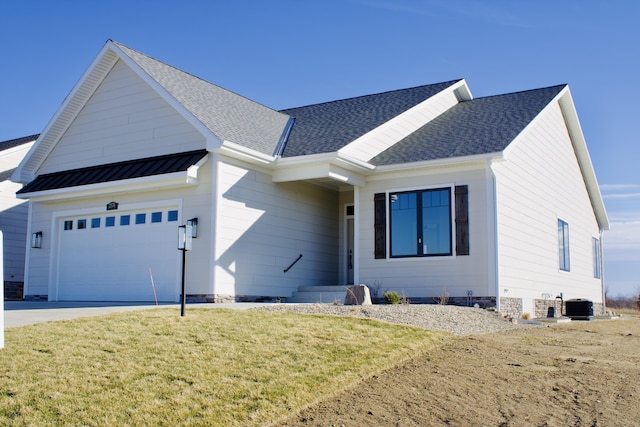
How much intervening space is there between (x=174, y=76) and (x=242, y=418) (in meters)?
13.3

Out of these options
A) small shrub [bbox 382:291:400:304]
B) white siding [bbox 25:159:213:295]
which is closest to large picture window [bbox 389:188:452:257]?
small shrub [bbox 382:291:400:304]

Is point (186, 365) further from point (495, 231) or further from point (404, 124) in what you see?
point (404, 124)

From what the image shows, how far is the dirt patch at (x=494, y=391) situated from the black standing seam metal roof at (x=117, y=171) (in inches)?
315

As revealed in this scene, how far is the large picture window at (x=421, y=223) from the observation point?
1627 centimetres

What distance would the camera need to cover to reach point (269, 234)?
17.0 m

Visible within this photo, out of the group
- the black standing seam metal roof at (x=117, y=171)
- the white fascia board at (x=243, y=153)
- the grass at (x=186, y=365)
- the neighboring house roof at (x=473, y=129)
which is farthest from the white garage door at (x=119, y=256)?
the neighboring house roof at (x=473, y=129)

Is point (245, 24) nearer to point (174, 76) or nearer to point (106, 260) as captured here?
point (174, 76)

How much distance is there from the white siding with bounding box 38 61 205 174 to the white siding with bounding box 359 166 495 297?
468cm

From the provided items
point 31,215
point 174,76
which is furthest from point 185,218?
point 31,215

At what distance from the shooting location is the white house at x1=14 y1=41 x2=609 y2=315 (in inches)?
624

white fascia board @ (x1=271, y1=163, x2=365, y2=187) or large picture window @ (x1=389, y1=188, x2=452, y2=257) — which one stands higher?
white fascia board @ (x1=271, y1=163, x2=365, y2=187)

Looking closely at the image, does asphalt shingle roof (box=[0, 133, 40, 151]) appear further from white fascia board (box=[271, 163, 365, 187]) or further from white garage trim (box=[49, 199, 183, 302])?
white fascia board (box=[271, 163, 365, 187])

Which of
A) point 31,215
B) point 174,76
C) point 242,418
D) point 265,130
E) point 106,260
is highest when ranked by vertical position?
point 174,76

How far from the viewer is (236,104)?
779 inches
